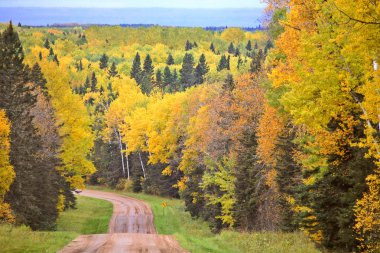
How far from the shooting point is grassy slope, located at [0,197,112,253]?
2550 centimetres

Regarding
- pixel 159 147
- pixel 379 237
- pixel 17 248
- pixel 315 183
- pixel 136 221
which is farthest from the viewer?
pixel 159 147

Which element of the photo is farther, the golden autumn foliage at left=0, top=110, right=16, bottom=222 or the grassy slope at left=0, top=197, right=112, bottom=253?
the golden autumn foliage at left=0, top=110, right=16, bottom=222

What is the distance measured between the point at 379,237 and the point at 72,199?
140 ft

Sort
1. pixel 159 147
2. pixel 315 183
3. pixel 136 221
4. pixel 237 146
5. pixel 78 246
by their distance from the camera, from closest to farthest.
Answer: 1. pixel 315 183
2. pixel 78 246
3. pixel 237 146
4. pixel 136 221
5. pixel 159 147

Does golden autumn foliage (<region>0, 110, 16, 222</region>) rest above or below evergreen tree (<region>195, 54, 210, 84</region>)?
below

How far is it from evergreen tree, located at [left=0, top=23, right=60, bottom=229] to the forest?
0.10m

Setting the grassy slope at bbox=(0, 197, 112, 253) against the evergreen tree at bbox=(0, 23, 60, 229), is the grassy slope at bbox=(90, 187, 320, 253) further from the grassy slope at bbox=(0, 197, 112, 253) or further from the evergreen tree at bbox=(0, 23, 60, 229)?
the evergreen tree at bbox=(0, 23, 60, 229)

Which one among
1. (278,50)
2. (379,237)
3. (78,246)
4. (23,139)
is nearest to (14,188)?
(23,139)

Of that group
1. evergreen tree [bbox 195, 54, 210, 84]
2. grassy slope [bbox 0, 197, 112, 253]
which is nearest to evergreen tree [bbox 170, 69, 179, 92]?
evergreen tree [bbox 195, 54, 210, 84]

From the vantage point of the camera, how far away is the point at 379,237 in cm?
1827

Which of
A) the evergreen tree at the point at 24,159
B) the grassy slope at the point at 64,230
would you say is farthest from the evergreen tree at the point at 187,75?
the evergreen tree at the point at 24,159

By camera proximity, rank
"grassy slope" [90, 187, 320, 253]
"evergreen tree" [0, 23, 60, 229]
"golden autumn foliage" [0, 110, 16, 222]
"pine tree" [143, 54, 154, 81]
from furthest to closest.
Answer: "pine tree" [143, 54, 154, 81], "evergreen tree" [0, 23, 60, 229], "golden autumn foliage" [0, 110, 16, 222], "grassy slope" [90, 187, 320, 253]

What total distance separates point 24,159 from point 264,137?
15.9m

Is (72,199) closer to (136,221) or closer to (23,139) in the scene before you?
(136,221)
